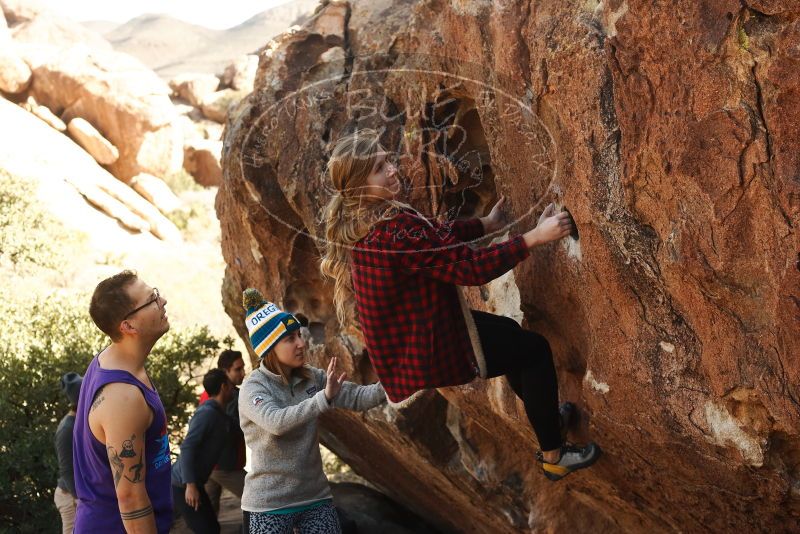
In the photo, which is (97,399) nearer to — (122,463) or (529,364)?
(122,463)

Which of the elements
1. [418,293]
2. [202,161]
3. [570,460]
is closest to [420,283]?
[418,293]

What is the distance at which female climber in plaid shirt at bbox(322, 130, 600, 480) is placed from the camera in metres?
3.11

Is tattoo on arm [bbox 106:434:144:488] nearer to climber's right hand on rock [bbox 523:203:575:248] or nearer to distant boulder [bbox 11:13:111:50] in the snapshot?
climber's right hand on rock [bbox 523:203:575:248]

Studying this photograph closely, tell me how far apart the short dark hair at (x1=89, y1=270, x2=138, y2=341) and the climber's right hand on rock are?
1.47 metres

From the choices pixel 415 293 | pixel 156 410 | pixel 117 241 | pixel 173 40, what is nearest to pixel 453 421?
pixel 415 293

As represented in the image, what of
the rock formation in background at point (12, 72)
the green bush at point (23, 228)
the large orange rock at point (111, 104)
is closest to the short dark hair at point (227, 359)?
the green bush at point (23, 228)

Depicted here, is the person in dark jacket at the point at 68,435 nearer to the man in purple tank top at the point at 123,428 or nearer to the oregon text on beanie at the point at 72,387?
the oregon text on beanie at the point at 72,387

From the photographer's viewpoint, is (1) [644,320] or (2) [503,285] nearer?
(1) [644,320]

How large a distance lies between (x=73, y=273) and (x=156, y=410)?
15004mm

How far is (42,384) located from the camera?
7.64m

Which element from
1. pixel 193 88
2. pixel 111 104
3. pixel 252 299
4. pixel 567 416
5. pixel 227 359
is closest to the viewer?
pixel 567 416

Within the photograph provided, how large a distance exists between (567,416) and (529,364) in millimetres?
471

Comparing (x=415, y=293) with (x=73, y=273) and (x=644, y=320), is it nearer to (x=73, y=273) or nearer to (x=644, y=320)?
(x=644, y=320)

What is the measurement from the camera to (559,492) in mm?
5133
